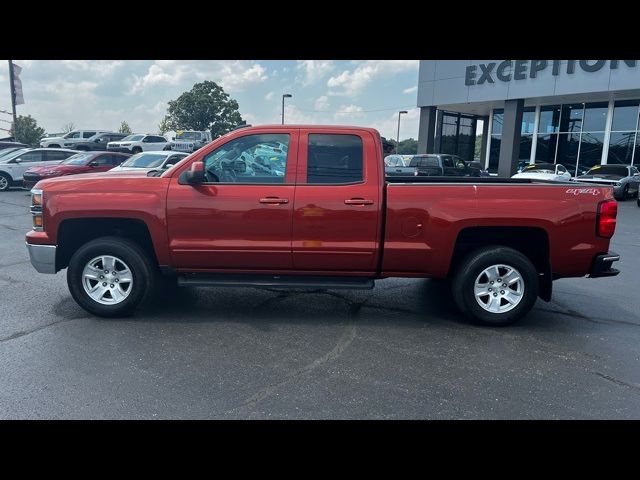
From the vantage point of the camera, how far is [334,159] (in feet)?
16.6

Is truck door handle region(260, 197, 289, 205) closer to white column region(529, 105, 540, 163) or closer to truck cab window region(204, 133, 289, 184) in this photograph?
truck cab window region(204, 133, 289, 184)

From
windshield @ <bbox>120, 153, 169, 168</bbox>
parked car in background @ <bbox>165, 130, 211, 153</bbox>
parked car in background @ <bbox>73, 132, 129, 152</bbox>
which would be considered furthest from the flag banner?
windshield @ <bbox>120, 153, 169, 168</bbox>

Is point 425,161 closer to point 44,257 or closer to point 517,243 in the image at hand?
point 517,243

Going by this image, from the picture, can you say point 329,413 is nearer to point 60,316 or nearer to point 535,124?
point 60,316

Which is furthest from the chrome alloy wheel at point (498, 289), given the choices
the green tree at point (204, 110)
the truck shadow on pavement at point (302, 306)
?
the green tree at point (204, 110)

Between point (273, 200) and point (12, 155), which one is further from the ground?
point (12, 155)

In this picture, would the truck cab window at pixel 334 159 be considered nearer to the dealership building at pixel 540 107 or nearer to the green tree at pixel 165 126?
the dealership building at pixel 540 107

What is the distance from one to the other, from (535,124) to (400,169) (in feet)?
46.2

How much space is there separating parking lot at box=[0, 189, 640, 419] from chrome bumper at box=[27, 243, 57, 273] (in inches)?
21.1

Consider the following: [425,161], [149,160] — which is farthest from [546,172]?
[149,160]

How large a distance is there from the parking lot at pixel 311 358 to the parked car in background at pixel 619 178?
16.8m

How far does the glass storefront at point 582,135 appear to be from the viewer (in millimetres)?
26091

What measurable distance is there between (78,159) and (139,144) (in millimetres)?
15048

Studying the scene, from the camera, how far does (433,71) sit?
98.7 feet
